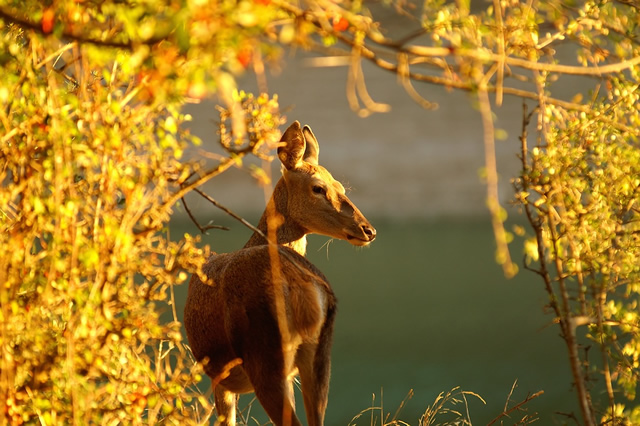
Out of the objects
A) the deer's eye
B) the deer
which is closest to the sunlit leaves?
the deer's eye

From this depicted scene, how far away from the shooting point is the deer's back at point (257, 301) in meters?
3.10

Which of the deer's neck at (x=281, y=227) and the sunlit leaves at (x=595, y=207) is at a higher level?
the sunlit leaves at (x=595, y=207)

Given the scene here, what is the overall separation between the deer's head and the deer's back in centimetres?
40

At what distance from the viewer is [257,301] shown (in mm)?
3104

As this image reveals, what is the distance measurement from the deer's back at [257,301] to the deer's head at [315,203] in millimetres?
398

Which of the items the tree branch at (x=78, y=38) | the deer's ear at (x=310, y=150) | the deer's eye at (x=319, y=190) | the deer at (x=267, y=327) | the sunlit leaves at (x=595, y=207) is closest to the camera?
the tree branch at (x=78, y=38)

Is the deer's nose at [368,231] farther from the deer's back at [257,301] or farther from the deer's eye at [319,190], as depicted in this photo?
the deer's back at [257,301]

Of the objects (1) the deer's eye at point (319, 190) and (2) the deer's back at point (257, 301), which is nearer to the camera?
(2) the deer's back at point (257, 301)

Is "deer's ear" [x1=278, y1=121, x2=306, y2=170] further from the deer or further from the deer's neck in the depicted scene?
the deer

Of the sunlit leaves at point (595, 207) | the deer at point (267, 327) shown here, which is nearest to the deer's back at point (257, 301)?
the deer at point (267, 327)

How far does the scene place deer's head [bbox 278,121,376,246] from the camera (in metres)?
3.73

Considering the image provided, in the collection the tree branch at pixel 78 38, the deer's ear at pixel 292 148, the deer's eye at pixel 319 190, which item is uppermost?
the tree branch at pixel 78 38

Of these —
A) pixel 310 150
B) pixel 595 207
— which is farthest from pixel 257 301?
pixel 595 207

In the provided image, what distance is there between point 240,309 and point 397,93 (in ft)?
50.1
